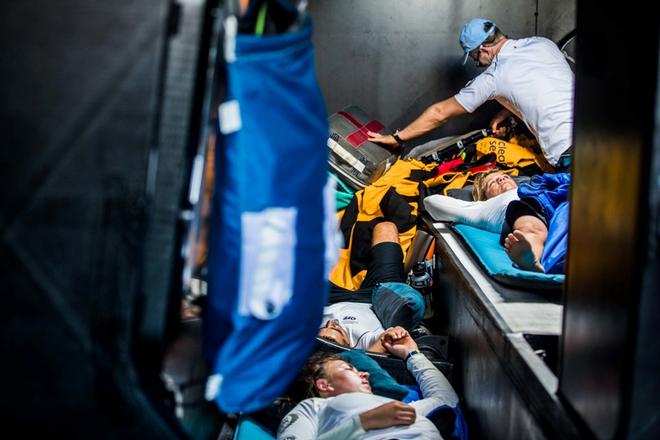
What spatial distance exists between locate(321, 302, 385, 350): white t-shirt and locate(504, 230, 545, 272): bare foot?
76 centimetres

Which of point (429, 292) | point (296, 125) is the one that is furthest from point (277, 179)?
point (429, 292)

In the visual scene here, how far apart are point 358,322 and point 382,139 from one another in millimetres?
2223

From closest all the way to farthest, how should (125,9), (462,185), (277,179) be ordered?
(125,9) < (277,179) < (462,185)

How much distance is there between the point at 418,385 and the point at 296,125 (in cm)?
210

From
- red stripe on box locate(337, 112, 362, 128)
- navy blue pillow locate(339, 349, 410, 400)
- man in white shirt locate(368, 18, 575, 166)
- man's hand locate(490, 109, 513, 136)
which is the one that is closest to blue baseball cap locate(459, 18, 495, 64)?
man in white shirt locate(368, 18, 575, 166)

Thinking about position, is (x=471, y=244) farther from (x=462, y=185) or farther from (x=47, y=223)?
(x=47, y=223)

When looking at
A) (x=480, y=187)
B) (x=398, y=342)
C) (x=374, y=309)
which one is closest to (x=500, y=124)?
(x=480, y=187)

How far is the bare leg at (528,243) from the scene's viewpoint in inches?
129

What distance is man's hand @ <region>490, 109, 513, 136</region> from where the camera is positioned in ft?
19.0

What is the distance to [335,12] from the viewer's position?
22.3ft

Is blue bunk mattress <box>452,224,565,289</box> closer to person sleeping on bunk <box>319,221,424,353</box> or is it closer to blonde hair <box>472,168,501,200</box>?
blonde hair <box>472,168,501,200</box>

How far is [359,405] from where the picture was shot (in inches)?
110

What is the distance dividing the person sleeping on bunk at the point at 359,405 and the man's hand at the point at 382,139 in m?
2.55

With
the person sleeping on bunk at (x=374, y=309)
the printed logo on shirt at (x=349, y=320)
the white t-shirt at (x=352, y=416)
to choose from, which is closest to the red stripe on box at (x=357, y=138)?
the person sleeping on bunk at (x=374, y=309)
